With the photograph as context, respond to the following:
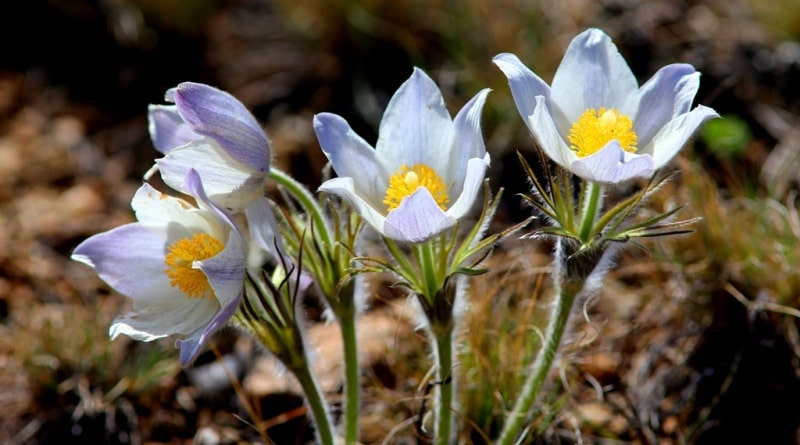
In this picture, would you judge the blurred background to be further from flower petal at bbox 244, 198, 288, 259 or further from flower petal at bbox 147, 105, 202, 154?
flower petal at bbox 147, 105, 202, 154

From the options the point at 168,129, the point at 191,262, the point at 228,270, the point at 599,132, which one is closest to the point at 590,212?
the point at 599,132

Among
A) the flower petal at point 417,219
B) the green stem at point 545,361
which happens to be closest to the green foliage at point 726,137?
the green stem at point 545,361

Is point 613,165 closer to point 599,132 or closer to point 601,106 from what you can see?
point 599,132

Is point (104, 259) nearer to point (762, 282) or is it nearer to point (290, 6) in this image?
point (762, 282)

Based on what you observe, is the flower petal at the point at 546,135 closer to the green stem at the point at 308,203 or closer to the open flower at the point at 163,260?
the green stem at the point at 308,203

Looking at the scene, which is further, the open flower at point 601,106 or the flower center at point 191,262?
the flower center at point 191,262

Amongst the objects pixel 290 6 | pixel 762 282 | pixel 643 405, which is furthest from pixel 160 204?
pixel 290 6

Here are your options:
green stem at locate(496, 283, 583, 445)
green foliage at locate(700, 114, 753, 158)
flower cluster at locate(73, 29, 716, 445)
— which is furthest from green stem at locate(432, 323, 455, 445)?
green foliage at locate(700, 114, 753, 158)
